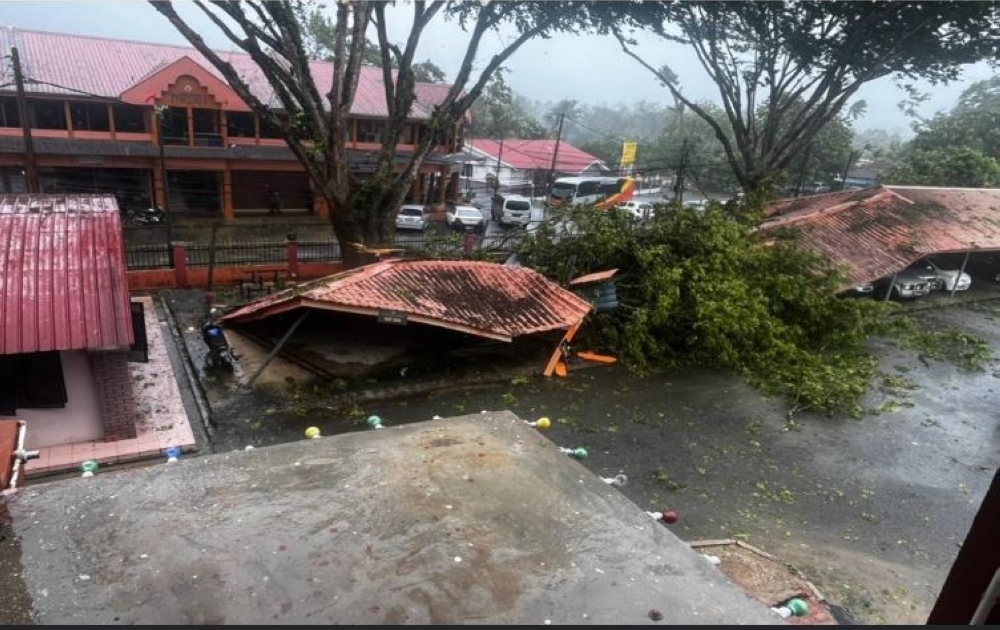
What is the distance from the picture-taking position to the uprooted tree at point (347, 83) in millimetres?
13980

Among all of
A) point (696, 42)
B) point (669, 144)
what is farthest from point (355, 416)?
point (669, 144)

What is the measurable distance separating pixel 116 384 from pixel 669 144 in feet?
170

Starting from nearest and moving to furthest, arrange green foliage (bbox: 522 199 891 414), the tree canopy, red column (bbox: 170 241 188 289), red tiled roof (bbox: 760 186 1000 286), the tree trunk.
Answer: green foliage (bbox: 522 199 891 414)
the tree trunk
red column (bbox: 170 241 188 289)
red tiled roof (bbox: 760 186 1000 286)
the tree canopy

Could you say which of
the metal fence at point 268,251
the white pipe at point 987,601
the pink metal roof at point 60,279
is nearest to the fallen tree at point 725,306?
the metal fence at point 268,251

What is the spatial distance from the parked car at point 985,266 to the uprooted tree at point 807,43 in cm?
784

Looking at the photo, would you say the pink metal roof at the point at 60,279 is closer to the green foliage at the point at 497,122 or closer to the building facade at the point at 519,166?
the building facade at the point at 519,166

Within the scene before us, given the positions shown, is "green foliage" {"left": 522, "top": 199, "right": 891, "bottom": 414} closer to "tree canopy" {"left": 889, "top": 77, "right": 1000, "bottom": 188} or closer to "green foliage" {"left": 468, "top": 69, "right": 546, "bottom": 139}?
"tree canopy" {"left": 889, "top": 77, "right": 1000, "bottom": 188}

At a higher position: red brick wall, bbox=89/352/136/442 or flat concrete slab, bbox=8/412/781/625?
flat concrete slab, bbox=8/412/781/625

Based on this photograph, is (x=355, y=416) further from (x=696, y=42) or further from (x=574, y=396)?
(x=696, y=42)

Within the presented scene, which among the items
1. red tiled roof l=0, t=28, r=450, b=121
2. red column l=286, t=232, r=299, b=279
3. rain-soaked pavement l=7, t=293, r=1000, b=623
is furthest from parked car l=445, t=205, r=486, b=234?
rain-soaked pavement l=7, t=293, r=1000, b=623

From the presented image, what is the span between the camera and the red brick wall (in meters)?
8.46

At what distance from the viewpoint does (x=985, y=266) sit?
24.3 m

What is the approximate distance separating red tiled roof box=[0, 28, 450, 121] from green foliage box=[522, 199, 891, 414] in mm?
16525

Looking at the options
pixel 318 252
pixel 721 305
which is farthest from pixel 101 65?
pixel 721 305
